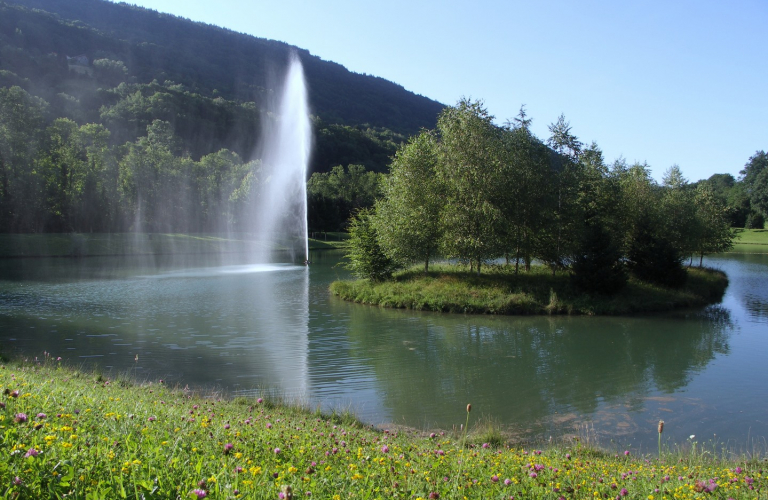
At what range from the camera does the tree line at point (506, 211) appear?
30078 mm

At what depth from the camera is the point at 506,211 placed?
3108 cm

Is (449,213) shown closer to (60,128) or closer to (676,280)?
(676,280)

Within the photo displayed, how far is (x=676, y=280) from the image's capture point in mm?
34469

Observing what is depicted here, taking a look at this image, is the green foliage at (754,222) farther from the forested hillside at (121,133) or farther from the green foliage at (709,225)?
the forested hillside at (121,133)

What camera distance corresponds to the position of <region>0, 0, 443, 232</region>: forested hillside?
63438 millimetres

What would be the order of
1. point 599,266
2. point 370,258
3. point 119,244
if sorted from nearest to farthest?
point 599,266
point 370,258
point 119,244

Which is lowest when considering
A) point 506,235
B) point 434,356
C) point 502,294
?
point 434,356

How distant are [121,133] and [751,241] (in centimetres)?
14095

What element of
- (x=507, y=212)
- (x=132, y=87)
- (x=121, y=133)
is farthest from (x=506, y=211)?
(x=132, y=87)

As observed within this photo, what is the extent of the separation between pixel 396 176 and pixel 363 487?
29.8 metres

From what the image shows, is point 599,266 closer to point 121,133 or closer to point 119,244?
point 119,244

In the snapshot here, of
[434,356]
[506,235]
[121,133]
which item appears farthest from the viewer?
[121,133]

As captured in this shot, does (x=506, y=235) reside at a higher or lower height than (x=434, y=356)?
higher

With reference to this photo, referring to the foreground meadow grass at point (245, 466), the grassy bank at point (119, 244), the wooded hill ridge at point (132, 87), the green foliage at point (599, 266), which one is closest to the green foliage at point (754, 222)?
the wooded hill ridge at point (132, 87)
